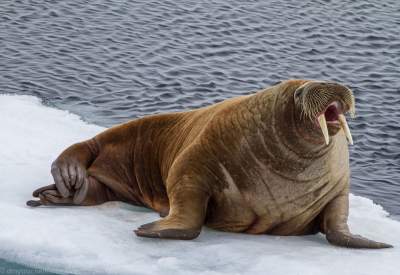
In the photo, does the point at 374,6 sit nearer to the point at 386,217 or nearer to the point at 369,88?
the point at 369,88

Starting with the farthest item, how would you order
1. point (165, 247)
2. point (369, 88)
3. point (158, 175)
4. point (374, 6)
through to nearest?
point (374, 6), point (369, 88), point (158, 175), point (165, 247)

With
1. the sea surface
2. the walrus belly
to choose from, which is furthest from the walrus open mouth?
the sea surface

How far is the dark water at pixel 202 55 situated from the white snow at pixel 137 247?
115 inches

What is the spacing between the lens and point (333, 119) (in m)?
7.21

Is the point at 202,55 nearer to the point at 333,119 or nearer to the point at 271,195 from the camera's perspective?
the point at 271,195

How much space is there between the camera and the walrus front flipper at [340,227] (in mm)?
7355

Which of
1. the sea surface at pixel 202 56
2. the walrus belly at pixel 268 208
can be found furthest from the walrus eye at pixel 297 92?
the sea surface at pixel 202 56

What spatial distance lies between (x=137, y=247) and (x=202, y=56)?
8.33 metres

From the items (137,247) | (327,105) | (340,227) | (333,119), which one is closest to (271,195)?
(340,227)

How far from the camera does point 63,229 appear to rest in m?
7.16

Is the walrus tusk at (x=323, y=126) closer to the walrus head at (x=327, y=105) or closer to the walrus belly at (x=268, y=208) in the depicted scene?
the walrus head at (x=327, y=105)

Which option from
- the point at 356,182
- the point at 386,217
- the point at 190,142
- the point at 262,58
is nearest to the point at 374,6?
the point at 262,58

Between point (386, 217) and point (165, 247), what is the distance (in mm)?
2622

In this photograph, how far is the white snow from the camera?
22.0ft
